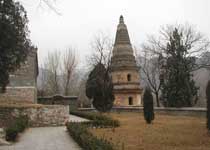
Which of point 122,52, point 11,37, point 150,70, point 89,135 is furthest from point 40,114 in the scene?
point 150,70

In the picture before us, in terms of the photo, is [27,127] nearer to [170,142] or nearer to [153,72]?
[170,142]

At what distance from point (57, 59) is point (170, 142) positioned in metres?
47.7

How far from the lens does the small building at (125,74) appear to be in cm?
4562

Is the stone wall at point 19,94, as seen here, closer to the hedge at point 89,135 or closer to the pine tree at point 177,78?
the hedge at point 89,135

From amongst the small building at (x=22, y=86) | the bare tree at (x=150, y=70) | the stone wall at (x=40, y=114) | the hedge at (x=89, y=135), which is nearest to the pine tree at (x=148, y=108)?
the hedge at (x=89, y=135)

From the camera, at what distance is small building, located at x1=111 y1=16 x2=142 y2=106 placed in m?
45.6

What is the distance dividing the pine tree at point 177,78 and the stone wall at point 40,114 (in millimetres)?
15371

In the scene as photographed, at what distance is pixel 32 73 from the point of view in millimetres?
33625

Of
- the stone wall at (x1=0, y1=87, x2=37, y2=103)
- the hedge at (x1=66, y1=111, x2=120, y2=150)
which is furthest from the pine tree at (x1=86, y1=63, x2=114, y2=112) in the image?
the stone wall at (x1=0, y1=87, x2=37, y2=103)

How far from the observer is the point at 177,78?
119 feet

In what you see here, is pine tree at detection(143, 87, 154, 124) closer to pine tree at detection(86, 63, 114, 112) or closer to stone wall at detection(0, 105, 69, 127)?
stone wall at detection(0, 105, 69, 127)

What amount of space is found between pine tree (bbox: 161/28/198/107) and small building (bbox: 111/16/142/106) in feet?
26.0

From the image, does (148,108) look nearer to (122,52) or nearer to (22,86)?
(22,86)

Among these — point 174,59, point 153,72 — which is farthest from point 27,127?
point 153,72
